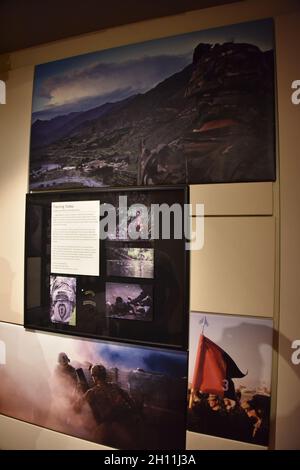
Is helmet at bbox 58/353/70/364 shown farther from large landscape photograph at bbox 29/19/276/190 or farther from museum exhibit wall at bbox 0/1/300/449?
large landscape photograph at bbox 29/19/276/190

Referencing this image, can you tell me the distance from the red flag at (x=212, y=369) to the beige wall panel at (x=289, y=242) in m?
0.20

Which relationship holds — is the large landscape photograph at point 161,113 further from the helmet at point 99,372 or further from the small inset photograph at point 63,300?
the helmet at point 99,372

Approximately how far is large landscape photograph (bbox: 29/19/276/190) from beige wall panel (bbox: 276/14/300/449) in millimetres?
57

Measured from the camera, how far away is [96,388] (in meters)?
1.30

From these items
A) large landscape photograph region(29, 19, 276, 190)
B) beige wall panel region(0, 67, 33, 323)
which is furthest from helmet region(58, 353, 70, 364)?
large landscape photograph region(29, 19, 276, 190)

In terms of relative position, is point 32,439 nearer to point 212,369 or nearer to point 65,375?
point 65,375

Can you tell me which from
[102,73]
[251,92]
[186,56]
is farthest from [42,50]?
[251,92]

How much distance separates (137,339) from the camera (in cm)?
124

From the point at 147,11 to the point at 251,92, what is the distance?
65 centimetres

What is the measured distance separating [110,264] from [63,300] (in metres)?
0.35

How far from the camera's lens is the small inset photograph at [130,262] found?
3.99ft

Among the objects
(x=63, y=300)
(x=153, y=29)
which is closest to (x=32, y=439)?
(x=63, y=300)

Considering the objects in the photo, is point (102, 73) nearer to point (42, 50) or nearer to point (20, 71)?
point (42, 50)
